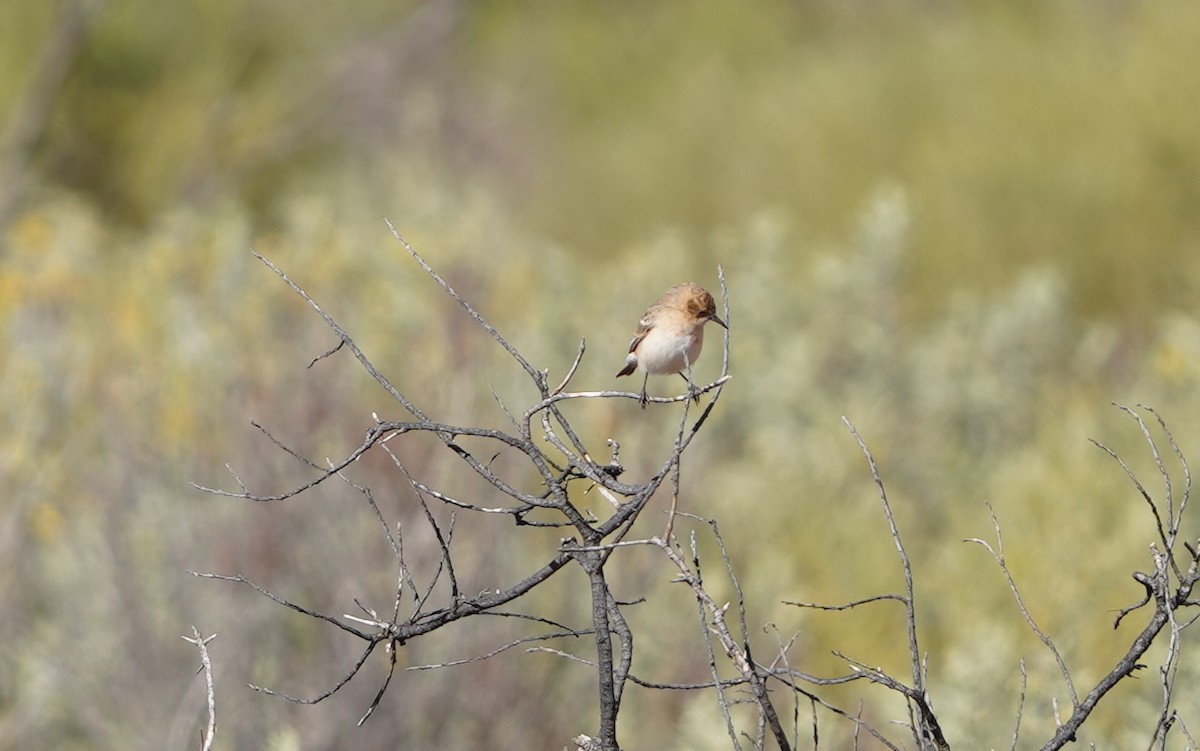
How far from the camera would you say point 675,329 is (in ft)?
11.5

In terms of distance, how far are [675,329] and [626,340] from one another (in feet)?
15.6

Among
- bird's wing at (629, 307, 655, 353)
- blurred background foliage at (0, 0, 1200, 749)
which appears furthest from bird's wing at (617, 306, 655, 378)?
blurred background foliage at (0, 0, 1200, 749)

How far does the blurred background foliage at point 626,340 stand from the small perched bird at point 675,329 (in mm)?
1108

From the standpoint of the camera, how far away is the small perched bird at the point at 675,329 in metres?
3.44

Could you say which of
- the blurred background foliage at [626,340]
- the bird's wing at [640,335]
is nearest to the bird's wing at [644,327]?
the bird's wing at [640,335]

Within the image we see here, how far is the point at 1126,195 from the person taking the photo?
9914mm

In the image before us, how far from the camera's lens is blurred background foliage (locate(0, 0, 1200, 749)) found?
558 cm

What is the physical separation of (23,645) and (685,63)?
13065 millimetres

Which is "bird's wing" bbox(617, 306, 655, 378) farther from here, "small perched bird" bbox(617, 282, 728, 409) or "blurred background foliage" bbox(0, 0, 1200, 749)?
"blurred background foliage" bbox(0, 0, 1200, 749)

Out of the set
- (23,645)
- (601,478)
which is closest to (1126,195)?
(23,645)

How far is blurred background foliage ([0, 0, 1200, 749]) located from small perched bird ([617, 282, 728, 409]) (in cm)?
111

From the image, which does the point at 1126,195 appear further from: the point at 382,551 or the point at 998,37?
the point at 382,551

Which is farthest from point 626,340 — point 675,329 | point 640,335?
point 675,329

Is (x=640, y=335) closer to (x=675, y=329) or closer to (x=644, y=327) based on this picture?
(x=644, y=327)
